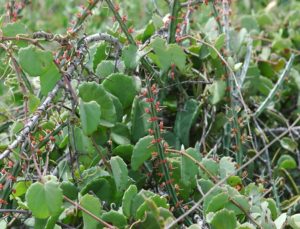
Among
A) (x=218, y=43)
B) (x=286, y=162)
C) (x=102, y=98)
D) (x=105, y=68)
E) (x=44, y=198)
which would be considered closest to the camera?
(x=44, y=198)

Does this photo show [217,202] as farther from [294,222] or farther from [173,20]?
[173,20]

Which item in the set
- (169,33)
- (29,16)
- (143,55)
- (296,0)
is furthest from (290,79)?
(29,16)

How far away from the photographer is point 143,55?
1.33 metres

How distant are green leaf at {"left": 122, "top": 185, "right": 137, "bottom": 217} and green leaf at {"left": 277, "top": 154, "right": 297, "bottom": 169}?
520 mm

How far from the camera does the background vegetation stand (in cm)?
116

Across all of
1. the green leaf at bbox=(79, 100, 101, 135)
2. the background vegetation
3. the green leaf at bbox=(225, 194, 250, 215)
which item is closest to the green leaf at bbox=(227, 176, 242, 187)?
the background vegetation

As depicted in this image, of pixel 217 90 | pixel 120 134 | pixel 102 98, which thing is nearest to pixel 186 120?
pixel 217 90

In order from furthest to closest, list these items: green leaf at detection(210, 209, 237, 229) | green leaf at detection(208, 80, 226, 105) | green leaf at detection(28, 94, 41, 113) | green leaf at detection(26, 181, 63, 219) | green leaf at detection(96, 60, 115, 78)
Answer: green leaf at detection(208, 80, 226, 105), green leaf at detection(96, 60, 115, 78), green leaf at detection(28, 94, 41, 113), green leaf at detection(210, 209, 237, 229), green leaf at detection(26, 181, 63, 219)

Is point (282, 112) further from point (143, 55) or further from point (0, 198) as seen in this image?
point (0, 198)

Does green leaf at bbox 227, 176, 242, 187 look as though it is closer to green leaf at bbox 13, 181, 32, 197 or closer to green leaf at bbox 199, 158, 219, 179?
green leaf at bbox 199, 158, 219, 179

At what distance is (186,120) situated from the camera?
5.06 ft

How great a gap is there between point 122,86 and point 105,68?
0.05 meters

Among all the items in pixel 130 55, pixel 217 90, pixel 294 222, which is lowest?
pixel 294 222

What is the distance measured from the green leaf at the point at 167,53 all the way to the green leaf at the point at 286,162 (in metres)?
0.40
